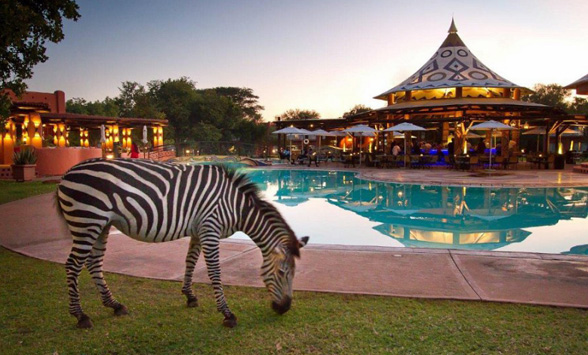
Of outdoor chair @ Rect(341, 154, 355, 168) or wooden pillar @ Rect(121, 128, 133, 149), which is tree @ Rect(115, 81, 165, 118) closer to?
wooden pillar @ Rect(121, 128, 133, 149)

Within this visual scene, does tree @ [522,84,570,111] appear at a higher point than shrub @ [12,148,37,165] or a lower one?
higher

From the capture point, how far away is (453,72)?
101ft

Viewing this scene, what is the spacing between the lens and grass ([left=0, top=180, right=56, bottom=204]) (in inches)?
504

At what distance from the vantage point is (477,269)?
5551 mm

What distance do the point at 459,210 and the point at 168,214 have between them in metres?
9.96

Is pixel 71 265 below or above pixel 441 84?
below

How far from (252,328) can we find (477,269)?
3334mm

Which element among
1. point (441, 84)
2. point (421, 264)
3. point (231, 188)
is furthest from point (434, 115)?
point (231, 188)

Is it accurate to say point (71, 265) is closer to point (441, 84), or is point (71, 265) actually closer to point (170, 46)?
point (441, 84)

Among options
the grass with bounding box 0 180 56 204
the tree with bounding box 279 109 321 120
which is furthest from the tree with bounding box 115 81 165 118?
the grass with bounding box 0 180 56 204

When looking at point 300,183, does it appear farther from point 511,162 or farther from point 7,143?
point 7,143

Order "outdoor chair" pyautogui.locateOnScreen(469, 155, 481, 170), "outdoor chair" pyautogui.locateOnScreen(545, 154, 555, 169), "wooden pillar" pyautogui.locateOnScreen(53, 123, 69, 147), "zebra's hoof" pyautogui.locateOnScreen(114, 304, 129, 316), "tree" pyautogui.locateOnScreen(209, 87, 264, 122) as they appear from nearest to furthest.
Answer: "zebra's hoof" pyautogui.locateOnScreen(114, 304, 129, 316)
"outdoor chair" pyautogui.locateOnScreen(469, 155, 481, 170)
"outdoor chair" pyautogui.locateOnScreen(545, 154, 555, 169)
"wooden pillar" pyautogui.locateOnScreen(53, 123, 69, 147)
"tree" pyautogui.locateOnScreen(209, 87, 264, 122)

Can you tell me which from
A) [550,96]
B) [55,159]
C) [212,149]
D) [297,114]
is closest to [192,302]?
[55,159]

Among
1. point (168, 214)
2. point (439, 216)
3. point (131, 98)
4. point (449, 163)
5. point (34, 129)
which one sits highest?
point (131, 98)
